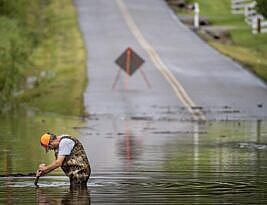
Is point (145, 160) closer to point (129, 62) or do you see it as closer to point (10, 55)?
point (10, 55)

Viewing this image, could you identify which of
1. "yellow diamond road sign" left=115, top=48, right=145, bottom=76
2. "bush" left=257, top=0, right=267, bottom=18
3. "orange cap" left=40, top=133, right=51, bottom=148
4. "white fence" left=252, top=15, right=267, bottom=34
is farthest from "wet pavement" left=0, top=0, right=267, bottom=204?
"white fence" left=252, top=15, right=267, bottom=34

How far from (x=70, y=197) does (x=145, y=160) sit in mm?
7431

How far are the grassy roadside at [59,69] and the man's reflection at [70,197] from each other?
75.2 feet

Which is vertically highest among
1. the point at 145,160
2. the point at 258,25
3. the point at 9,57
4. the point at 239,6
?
the point at 239,6

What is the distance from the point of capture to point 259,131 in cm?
3325

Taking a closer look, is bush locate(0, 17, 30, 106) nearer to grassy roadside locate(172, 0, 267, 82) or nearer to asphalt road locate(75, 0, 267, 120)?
asphalt road locate(75, 0, 267, 120)

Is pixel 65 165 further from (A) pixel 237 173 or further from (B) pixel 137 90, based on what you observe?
(B) pixel 137 90

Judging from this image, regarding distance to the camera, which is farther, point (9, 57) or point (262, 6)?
point (262, 6)

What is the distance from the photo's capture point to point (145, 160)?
24.2 metres

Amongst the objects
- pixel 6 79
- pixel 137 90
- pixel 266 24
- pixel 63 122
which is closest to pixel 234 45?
pixel 266 24

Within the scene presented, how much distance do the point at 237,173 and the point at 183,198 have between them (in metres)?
4.48

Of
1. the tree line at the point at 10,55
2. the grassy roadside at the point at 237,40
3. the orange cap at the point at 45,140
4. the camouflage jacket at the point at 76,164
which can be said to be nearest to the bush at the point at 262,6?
the grassy roadside at the point at 237,40

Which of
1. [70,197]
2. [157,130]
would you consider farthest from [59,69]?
[70,197]

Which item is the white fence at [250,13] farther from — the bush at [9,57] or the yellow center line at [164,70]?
the bush at [9,57]
